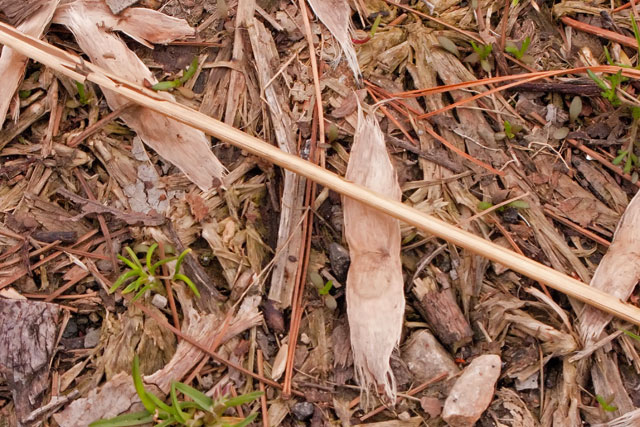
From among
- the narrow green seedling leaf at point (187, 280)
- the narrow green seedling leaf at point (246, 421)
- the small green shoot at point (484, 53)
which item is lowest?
the narrow green seedling leaf at point (246, 421)

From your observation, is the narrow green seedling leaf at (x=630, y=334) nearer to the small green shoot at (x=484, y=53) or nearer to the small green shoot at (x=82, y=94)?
the small green shoot at (x=484, y=53)

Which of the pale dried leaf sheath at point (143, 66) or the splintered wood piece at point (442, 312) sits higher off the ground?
the pale dried leaf sheath at point (143, 66)

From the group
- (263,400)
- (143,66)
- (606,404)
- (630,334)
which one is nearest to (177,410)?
(263,400)

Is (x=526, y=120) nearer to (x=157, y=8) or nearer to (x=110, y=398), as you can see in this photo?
(x=157, y=8)

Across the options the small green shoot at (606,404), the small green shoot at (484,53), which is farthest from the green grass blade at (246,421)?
the small green shoot at (484,53)

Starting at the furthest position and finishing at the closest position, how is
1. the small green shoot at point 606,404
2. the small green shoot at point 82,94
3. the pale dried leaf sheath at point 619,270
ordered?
the small green shoot at point 82,94
the pale dried leaf sheath at point 619,270
the small green shoot at point 606,404

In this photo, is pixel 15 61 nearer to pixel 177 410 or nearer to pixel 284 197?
pixel 284 197

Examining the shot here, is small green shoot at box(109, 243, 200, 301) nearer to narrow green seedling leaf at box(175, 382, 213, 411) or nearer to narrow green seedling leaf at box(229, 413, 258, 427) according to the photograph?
narrow green seedling leaf at box(175, 382, 213, 411)
